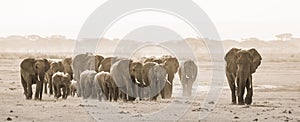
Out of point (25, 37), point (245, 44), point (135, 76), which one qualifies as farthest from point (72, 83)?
point (25, 37)

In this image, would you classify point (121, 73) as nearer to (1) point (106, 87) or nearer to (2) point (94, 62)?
(1) point (106, 87)

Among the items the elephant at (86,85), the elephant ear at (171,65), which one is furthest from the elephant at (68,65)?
the elephant at (86,85)

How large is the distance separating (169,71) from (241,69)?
6618mm

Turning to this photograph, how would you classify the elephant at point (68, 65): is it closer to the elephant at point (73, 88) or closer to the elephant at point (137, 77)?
the elephant at point (73, 88)

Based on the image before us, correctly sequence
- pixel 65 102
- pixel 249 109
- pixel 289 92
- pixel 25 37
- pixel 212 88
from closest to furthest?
pixel 249 109, pixel 65 102, pixel 289 92, pixel 212 88, pixel 25 37

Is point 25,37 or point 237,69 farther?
point 25,37

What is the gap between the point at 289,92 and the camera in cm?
3356

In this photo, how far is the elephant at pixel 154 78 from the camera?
29.4m

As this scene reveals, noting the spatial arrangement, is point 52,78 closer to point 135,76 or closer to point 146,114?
point 135,76

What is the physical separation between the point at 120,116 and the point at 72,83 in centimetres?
1088

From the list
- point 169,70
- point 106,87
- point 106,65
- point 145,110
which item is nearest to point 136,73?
point 106,87

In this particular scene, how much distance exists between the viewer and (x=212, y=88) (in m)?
37.1

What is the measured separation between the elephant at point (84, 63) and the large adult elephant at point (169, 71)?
3204 millimetres

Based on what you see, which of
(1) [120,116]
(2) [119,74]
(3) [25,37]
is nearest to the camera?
(1) [120,116]
